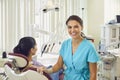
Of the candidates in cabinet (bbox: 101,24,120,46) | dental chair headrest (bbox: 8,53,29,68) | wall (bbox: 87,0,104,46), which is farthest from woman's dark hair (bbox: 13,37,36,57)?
wall (bbox: 87,0,104,46)

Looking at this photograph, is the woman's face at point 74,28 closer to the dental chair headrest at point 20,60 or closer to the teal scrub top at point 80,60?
the teal scrub top at point 80,60

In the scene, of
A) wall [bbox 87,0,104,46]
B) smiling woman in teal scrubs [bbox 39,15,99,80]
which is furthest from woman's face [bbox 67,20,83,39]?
wall [bbox 87,0,104,46]

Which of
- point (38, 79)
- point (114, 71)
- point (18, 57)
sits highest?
point (18, 57)

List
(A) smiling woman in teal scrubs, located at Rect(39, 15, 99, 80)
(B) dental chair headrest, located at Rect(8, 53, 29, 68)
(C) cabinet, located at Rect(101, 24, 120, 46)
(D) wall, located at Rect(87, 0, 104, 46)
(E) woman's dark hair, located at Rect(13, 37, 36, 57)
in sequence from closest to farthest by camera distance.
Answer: (B) dental chair headrest, located at Rect(8, 53, 29, 68), (A) smiling woman in teal scrubs, located at Rect(39, 15, 99, 80), (E) woman's dark hair, located at Rect(13, 37, 36, 57), (C) cabinet, located at Rect(101, 24, 120, 46), (D) wall, located at Rect(87, 0, 104, 46)

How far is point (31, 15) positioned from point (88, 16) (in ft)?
4.07

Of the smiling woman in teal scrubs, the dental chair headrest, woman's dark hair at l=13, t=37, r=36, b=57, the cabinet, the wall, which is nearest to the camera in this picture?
the dental chair headrest

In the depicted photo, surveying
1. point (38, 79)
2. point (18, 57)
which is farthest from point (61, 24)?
point (38, 79)

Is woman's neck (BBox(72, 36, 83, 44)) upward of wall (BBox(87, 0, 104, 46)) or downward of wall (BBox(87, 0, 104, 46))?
downward

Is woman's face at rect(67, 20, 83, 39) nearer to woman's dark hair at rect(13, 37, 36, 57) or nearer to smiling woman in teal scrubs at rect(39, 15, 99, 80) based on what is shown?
smiling woman in teal scrubs at rect(39, 15, 99, 80)

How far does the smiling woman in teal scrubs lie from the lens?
5.65 feet

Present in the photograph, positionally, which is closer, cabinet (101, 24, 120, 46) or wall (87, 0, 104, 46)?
cabinet (101, 24, 120, 46)

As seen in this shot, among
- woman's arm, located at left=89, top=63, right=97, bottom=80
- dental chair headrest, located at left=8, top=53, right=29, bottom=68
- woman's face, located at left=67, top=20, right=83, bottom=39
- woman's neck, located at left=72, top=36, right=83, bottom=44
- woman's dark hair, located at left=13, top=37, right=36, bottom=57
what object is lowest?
woman's arm, located at left=89, top=63, right=97, bottom=80

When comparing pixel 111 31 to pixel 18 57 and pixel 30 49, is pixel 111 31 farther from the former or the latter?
pixel 18 57

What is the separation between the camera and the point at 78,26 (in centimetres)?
177
